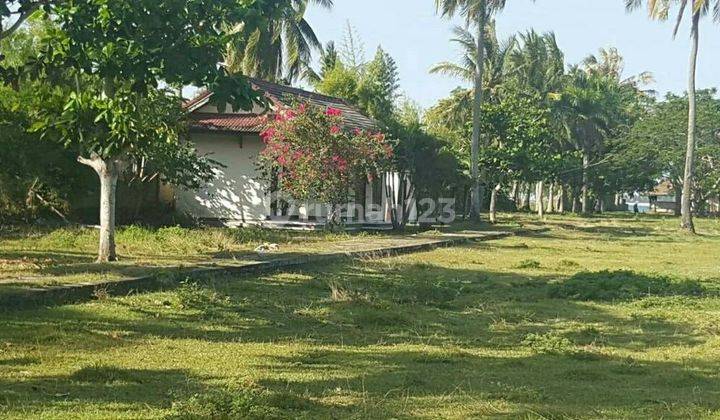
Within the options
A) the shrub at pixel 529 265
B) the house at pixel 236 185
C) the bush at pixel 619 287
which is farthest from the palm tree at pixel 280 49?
the bush at pixel 619 287

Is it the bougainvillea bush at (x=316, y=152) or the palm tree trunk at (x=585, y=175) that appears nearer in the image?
the bougainvillea bush at (x=316, y=152)

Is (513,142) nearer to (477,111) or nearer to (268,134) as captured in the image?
(477,111)

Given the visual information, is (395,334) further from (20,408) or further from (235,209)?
(235,209)

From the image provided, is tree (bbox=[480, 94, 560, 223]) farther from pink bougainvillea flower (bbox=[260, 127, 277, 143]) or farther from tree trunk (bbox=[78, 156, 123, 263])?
tree trunk (bbox=[78, 156, 123, 263])

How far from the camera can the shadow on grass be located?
21.6 ft

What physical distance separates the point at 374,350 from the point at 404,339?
2.81ft

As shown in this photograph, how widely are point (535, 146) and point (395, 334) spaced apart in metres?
28.3

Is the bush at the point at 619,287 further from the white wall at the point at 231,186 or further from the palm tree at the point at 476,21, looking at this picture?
the palm tree at the point at 476,21

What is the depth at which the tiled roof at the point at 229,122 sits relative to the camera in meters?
25.0

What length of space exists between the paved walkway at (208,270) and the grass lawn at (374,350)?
0.33 m

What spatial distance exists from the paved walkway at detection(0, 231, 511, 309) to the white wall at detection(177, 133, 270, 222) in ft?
15.6

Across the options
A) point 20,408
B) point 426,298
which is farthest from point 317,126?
point 20,408

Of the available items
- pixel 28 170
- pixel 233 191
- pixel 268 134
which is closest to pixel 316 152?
pixel 268 134

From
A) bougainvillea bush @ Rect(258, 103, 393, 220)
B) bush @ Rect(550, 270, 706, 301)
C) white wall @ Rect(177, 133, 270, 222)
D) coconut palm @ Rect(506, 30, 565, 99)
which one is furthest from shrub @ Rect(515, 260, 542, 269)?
coconut palm @ Rect(506, 30, 565, 99)
